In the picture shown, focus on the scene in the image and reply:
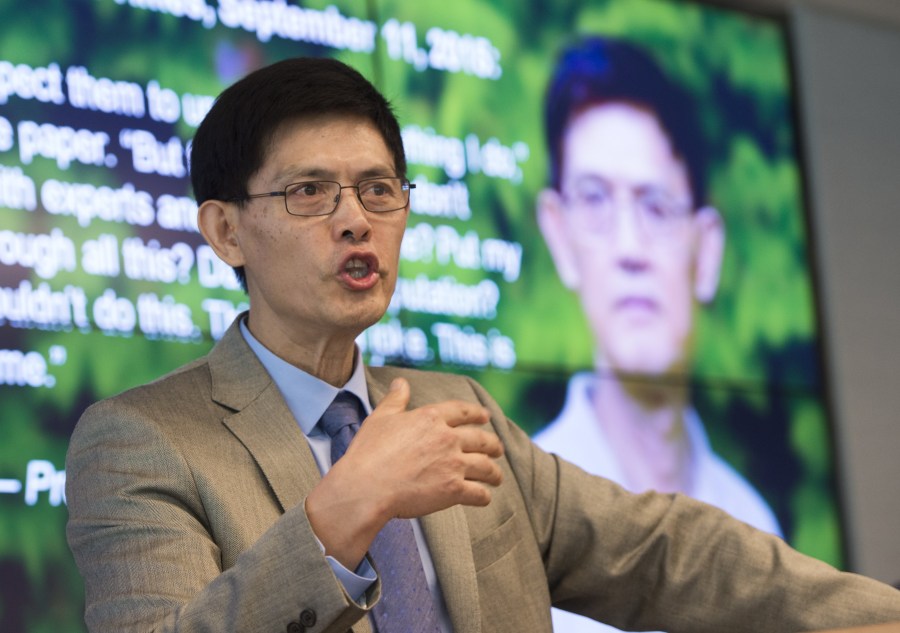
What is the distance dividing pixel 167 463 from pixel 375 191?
52cm

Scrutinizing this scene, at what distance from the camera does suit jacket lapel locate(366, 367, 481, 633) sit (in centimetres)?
193

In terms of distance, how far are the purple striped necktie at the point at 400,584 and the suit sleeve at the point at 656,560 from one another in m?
0.29

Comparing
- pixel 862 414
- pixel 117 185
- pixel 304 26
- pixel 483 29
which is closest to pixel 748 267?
pixel 862 414

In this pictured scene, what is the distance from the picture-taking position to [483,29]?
4.09 meters

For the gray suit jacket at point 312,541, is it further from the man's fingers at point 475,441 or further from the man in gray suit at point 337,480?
the man's fingers at point 475,441

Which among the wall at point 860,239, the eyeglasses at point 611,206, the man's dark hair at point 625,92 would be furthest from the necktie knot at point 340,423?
the wall at point 860,239

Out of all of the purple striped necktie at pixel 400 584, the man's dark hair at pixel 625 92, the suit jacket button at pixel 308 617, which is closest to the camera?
the suit jacket button at pixel 308 617

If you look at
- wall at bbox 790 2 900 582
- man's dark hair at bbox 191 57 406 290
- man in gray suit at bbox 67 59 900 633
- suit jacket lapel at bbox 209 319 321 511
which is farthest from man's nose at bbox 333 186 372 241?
wall at bbox 790 2 900 582


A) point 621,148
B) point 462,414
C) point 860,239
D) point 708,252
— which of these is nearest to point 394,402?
point 462,414

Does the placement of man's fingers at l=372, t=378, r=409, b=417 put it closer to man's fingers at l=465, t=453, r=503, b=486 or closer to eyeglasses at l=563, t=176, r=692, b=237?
man's fingers at l=465, t=453, r=503, b=486

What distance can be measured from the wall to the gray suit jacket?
8.44ft

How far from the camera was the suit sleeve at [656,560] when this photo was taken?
201 centimetres

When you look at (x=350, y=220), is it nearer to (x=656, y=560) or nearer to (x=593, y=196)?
(x=656, y=560)

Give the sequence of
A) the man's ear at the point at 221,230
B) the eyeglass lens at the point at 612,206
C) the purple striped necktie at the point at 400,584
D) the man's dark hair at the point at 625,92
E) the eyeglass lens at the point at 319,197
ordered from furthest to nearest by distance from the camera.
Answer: the man's dark hair at the point at 625,92 → the eyeglass lens at the point at 612,206 → the man's ear at the point at 221,230 → the eyeglass lens at the point at 319,197 → the purple striped necktie at the point at 400,584
